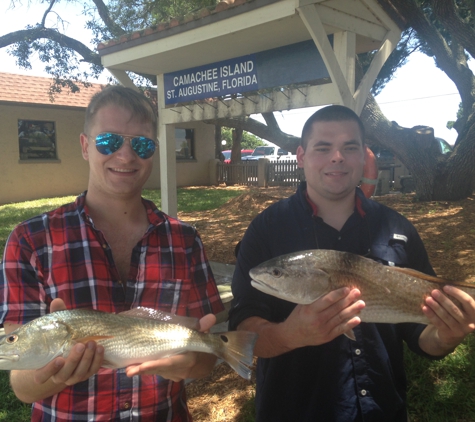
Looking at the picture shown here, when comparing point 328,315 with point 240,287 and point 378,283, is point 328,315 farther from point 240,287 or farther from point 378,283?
point 240,287

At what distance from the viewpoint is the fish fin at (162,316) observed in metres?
1.78

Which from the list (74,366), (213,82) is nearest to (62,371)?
(74,366)

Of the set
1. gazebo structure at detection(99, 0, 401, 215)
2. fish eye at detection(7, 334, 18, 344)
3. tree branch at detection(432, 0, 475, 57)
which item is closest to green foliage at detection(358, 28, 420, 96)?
tree branch at detection(432, 0, 475, 57)

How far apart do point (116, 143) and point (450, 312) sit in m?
1.75

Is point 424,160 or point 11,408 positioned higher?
point 424,160

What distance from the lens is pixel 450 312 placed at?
6.21ft

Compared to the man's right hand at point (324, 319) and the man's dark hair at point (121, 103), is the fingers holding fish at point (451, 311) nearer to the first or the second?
the man's right hand at point (324, 319)

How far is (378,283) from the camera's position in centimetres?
195

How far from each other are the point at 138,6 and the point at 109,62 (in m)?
8.79

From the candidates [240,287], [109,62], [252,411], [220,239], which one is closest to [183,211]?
[220,239]

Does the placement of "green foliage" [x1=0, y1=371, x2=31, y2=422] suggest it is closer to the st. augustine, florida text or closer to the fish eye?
the fish eye

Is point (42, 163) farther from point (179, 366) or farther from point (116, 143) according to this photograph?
point (179, 366)

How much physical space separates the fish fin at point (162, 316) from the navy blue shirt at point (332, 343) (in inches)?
14.1

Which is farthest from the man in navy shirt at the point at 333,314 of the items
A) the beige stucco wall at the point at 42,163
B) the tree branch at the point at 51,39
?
the beige stucco wall at the point at 42,163
